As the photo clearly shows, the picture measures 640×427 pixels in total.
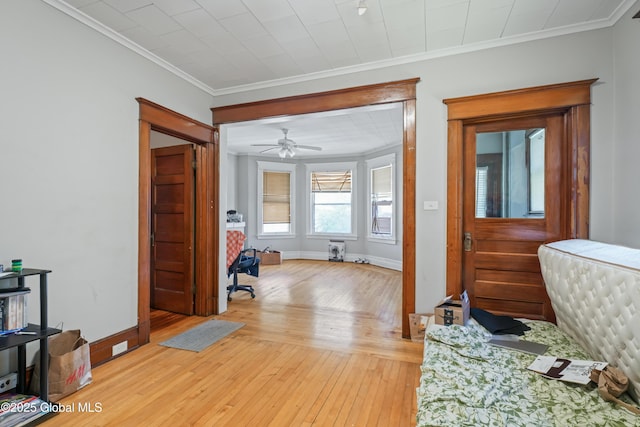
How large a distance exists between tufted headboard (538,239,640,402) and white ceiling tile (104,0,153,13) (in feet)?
10.8

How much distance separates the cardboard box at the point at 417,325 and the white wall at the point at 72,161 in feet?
8.55

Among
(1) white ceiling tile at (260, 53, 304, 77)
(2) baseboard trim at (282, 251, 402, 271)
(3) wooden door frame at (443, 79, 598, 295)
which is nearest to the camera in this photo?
(3) wooden door frame at (443, 79, 598, 295)

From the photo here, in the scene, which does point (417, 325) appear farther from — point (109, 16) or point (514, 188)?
point (109, 16)

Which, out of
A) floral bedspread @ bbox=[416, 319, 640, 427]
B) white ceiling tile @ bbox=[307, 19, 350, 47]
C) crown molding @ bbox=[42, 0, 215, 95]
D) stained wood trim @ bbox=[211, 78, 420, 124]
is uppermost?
white ceiling tile @ bbox=[307, 19, 350, 47]

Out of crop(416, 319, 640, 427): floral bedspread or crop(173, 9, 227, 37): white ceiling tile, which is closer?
crop(416, 319, 640, 427): floral bedspread

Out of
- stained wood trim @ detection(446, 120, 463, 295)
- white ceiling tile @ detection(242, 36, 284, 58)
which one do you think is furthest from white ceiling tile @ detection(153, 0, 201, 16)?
stained wood trim @ detection(446, 120, 463, 295)

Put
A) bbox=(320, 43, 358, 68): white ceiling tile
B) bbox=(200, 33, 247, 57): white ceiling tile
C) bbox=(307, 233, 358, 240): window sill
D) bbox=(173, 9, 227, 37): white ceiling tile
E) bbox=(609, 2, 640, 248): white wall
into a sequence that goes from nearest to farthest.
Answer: bbox=(609, 2, 640, 248): white wall, bbox=(173, 9, 227, 37): white ceiling tile, bbox=(200, 33, 247, 57): white ceiling tile, bbox=(320, 43, 358, 68): white ceiling tile, bbox=(307, 233, 358, 240): window sill

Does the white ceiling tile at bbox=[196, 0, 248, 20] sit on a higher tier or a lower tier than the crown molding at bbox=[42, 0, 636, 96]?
higher

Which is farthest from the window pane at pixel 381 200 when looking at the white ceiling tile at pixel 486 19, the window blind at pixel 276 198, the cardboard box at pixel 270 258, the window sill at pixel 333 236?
the white ceiling tile at pixel 486 19

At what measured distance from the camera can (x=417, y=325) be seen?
9.57ft

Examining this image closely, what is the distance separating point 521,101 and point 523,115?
14 centimetres

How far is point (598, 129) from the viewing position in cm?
249

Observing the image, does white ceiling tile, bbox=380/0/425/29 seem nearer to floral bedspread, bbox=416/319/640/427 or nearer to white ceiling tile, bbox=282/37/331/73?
white ceiling tile, bbox=282/37/331/73

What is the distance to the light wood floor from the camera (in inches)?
74.5
